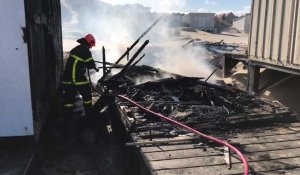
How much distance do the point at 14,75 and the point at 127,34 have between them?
33.0 meters

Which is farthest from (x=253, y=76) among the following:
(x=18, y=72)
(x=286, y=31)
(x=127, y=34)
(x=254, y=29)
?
(x=127, y=34)

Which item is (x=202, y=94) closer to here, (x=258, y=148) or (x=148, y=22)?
(x=258, y=148)

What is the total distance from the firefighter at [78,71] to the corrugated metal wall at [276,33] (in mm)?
3882

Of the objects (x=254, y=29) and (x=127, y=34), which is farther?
(x=127, y=34)

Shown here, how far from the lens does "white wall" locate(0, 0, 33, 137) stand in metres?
4.59

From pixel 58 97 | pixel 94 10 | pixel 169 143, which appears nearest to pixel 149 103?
pixel 169 143

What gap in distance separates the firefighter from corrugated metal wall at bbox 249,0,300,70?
153 inches

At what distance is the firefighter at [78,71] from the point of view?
609cm

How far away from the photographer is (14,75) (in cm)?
478

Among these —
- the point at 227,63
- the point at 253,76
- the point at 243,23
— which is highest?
the point at 243,23

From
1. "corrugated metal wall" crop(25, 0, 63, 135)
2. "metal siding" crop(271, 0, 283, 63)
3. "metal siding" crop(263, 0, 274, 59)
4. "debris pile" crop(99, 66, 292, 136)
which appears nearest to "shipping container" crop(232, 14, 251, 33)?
"metal siding" crop(263, 0, 274, 59)

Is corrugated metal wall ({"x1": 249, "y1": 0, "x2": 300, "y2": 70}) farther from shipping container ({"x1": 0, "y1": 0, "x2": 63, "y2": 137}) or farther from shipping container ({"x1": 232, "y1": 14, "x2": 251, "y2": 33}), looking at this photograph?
shipping container ({"x1": 232, "y1": 14, "x2": 251, "y2": 33})

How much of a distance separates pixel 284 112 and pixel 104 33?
37090 millimetres

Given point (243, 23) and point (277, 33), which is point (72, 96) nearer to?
point (277, 33)
